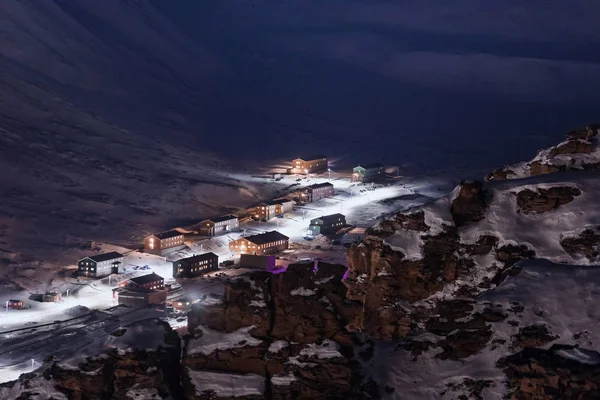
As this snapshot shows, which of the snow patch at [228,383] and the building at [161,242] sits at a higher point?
the building at [161,242]

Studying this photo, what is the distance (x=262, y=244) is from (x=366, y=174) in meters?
25.2

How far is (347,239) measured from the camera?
5259 centimetres

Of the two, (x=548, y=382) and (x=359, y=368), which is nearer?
(x=548, y=382)

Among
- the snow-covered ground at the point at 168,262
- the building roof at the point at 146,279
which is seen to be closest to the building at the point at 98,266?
the snow-covered ground at the point at 168,262

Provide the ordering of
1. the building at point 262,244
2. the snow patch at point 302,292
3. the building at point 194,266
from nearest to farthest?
the snow patch at point 302,292, the building at point 194,266, the building at point 262,244

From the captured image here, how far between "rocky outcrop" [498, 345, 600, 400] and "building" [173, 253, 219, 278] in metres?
31.1

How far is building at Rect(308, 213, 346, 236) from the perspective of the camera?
55.1 meters

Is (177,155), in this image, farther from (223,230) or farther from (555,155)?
(555,155)

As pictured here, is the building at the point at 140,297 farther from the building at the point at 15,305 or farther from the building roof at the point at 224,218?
the building roof at the point at 224,218

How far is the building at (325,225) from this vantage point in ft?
181

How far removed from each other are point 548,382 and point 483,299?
11.2ft

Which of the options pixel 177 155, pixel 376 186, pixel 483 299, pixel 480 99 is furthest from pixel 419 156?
pixel 483 299

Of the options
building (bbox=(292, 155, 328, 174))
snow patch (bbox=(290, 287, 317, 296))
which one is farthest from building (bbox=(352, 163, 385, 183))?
snow patch (bbox=(290, 287, 317, 296))

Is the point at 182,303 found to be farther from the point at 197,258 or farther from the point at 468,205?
the point at 468,205
